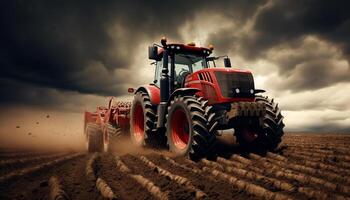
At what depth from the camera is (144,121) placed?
7.58 meters

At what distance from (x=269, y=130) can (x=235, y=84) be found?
47.1 inches

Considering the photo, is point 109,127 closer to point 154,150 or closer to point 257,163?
point 154,150

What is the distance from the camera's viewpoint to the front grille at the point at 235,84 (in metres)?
5.99

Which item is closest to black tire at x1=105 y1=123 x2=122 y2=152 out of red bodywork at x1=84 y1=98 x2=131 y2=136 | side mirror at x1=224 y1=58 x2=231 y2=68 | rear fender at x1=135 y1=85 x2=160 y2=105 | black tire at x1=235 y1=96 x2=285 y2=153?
red bodywork at x1=84 y1=98 x2=131 y2=136

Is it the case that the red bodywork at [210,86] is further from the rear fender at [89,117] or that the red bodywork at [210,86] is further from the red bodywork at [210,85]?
the rear fender at [89,117]

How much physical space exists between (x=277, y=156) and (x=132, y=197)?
11.4 feet

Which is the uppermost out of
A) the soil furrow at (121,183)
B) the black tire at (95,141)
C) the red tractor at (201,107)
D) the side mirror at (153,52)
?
the side mirror at (153,52)

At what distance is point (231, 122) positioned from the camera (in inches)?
229

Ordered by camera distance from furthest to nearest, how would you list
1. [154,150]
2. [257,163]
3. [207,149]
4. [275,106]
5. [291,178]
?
[154,150]
[275,106]
[207,149]
[257,163]
[291,178]

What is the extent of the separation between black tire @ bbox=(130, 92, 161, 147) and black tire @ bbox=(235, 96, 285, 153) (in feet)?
8.19

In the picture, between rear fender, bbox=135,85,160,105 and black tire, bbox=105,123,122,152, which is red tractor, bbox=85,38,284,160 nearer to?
rear fender, bbox=135,85,160,105

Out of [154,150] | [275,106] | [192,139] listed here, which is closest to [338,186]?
[192,139]

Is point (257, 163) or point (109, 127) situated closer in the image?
point (257, 163)

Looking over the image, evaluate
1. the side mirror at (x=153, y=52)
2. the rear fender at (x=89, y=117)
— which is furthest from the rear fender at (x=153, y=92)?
the rear fender at (x=89, y=117)
